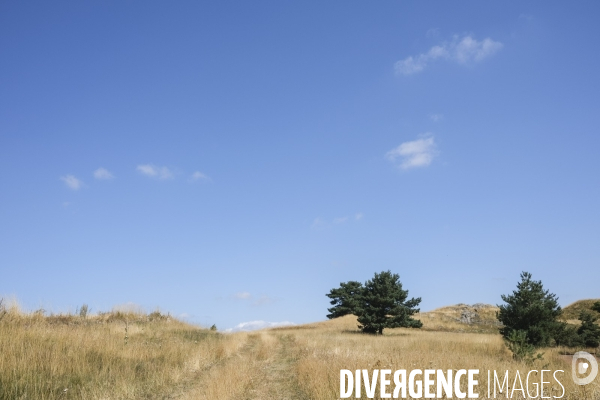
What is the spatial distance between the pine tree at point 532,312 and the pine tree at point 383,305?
13.0 metres

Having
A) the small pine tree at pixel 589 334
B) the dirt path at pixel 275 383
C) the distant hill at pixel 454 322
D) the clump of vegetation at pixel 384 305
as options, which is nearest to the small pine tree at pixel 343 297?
the distant hill at pixel 454 322

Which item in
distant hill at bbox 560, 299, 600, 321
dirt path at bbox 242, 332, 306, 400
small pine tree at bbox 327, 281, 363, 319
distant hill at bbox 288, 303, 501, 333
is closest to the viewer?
dirt path at bbox 242, 332, 306, 400

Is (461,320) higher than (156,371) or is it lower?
lower

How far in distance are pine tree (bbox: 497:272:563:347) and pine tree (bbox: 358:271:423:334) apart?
1304cm

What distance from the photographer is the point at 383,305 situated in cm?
3591

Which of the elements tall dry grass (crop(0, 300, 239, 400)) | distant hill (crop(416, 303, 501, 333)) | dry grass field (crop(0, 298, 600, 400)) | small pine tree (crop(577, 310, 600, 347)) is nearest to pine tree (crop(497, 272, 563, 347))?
small pine tree (crop(577, 310, 600, 347))

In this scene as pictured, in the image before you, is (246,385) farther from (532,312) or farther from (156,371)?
(532,312)

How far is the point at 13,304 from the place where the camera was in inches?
635

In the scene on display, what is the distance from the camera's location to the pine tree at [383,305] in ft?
115

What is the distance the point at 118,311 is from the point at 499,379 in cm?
2505

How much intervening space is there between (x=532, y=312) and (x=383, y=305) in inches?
599

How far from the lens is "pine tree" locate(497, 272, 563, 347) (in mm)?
22031

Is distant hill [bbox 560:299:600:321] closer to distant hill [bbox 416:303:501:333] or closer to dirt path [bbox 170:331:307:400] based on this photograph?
distant hill [bbox 416:303:501:333]

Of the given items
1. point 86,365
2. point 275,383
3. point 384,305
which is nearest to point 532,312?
point 384,305
